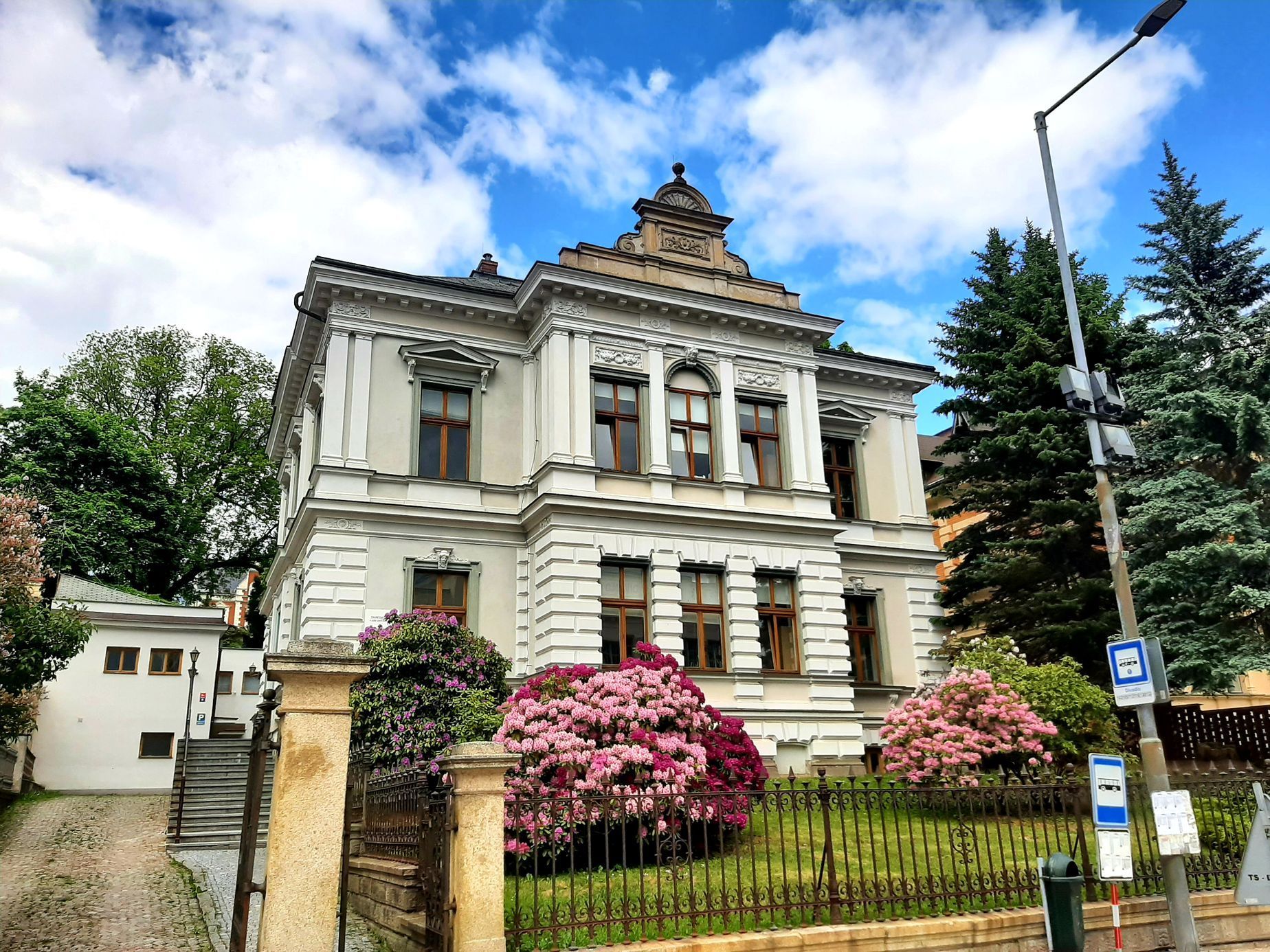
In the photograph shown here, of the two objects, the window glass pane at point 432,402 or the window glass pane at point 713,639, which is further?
the window glass pane at point 432,402

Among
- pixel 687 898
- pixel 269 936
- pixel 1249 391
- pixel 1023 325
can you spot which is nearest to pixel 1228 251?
pixel 1249 391

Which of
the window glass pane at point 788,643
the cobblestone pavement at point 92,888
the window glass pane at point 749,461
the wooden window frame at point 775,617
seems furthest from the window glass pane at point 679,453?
the cobblestone pavement at point 92,888

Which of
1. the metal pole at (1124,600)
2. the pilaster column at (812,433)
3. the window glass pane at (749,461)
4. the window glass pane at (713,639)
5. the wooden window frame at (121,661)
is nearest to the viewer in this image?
the metal pole at (1124,600)

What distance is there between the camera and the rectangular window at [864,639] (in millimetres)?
26625

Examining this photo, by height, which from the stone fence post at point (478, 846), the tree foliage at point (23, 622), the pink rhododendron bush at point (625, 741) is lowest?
the stone fence post at point (478, 846)

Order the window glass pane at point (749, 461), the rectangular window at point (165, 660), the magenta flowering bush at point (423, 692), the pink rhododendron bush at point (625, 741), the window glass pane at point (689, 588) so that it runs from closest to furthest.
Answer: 1. the pink rhododendron bush at point (625, 741)
2. the magenta flowering bush at point (423, 692)
3. the window glass pane at point (689, 588)
4. the window glass pane at point (749, 461)
5. the rectangular window at point (165, 660)

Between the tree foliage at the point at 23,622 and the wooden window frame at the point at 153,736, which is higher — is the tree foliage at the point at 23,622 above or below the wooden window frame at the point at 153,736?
above

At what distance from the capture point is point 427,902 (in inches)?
333

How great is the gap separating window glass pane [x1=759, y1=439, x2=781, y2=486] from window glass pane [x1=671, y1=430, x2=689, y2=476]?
2173mm

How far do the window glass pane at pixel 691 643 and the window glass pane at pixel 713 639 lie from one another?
0.22 meters

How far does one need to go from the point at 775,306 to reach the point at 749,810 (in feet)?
57.6

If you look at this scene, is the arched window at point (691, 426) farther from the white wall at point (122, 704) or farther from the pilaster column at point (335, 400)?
the white wall at point (122, 704)

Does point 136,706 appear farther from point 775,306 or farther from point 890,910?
point 890,910

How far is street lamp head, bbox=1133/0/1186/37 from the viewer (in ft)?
36.4
